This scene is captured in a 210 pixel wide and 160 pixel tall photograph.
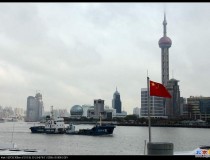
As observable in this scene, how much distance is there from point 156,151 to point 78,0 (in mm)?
5600

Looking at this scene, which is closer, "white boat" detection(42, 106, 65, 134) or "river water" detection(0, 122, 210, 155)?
"river water" detection(0, 122, 210, 155)

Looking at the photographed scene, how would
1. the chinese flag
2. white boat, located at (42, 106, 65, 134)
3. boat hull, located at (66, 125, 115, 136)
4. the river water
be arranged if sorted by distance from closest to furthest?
the chinese flag < the river water < boat hull, located at (66, 125, 115, 136) < white boat, located at (42, 106, 65, 134)

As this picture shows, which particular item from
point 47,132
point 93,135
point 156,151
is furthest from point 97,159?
point 47,132

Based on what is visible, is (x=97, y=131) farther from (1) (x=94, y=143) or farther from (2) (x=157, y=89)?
(2) (x=157, y=89)

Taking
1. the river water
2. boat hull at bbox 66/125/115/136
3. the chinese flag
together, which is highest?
the chinese flag

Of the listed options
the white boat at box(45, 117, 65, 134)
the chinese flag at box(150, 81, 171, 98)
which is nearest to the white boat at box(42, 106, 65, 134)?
the white boat at box(45, 117, 65, 134)

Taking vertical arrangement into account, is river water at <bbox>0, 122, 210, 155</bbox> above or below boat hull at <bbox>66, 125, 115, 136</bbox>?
below

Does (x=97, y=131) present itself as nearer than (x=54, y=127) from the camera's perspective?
Yes

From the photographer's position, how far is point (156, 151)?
37.0ft

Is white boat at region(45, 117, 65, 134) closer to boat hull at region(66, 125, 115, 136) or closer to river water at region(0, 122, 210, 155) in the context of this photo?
boat hull at region(66, 125, 115, 136)

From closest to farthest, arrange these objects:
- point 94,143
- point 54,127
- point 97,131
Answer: point 94,143
point 97,131
point 54,127

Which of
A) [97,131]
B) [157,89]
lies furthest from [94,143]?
[157,89]

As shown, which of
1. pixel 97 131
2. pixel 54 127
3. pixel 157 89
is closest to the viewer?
pixel 157 89

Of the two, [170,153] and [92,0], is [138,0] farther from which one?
[170,153]
